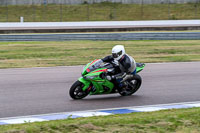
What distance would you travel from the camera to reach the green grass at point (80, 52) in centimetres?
1612

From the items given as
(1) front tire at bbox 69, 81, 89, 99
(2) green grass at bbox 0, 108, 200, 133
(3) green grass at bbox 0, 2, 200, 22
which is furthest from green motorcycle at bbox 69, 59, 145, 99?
(3) green grass at bbox 0, 2, 200, 22

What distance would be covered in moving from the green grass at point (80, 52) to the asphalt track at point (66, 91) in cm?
241

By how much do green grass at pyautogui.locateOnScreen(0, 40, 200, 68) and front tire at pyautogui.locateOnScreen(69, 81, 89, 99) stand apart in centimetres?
654

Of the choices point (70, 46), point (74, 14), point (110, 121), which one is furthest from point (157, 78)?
point (74, 14)

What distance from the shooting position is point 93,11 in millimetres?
44000

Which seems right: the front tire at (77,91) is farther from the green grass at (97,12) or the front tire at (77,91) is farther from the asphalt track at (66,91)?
the green grass at (97,12)

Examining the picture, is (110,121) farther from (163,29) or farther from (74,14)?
(74,14)

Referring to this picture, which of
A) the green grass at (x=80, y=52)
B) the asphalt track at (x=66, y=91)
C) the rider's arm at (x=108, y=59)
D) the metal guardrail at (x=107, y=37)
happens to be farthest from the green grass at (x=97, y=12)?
the rider's arm at (x=108, y=59)

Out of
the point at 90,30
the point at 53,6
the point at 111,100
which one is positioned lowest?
the point at 111,100

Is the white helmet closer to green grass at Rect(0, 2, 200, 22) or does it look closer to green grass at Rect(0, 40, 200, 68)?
green grass at Rect(0, 40, 200, 68)

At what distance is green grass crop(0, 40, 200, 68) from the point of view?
1612 cm

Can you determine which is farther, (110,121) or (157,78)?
(157,78)

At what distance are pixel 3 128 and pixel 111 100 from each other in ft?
11.2

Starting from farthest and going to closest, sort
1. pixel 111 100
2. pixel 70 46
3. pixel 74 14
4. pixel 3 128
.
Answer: pixel 74 14, pixel 70 46, pixel 111 100, pixel 3 128
